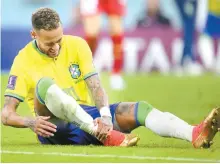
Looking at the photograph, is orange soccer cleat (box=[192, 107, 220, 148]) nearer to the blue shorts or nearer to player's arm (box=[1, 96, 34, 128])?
the blue shorts

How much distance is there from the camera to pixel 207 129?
7.06 meters

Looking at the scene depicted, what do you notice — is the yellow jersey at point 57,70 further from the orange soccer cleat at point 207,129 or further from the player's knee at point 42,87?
the orange soccer cleat at point 207,129

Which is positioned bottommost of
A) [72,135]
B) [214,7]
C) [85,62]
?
[72,135]

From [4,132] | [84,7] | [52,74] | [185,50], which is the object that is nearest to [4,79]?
[84,7]

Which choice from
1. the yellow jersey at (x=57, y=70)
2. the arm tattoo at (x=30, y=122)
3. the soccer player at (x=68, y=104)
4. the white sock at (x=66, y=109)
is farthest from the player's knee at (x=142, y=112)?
the arm tattoo at (x=30, y=122)

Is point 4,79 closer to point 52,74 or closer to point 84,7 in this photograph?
point 84,7

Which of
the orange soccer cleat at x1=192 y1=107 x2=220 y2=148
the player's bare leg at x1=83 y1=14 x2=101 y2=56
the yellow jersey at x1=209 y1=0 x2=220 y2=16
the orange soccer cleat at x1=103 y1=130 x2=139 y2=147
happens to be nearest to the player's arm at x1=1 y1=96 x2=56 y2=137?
the orange soccer cleat at x1=103 y1=130 x2=139 y2=147

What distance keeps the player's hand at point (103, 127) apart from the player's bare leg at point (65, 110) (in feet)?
0.10

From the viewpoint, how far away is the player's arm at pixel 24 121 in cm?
706

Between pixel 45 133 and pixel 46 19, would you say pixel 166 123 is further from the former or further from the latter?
pixel 46 19

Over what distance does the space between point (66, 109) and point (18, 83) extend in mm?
486

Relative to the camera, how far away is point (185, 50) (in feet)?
62.6

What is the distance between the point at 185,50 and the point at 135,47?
7.04ft

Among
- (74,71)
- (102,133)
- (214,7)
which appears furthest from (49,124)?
(214,7)
